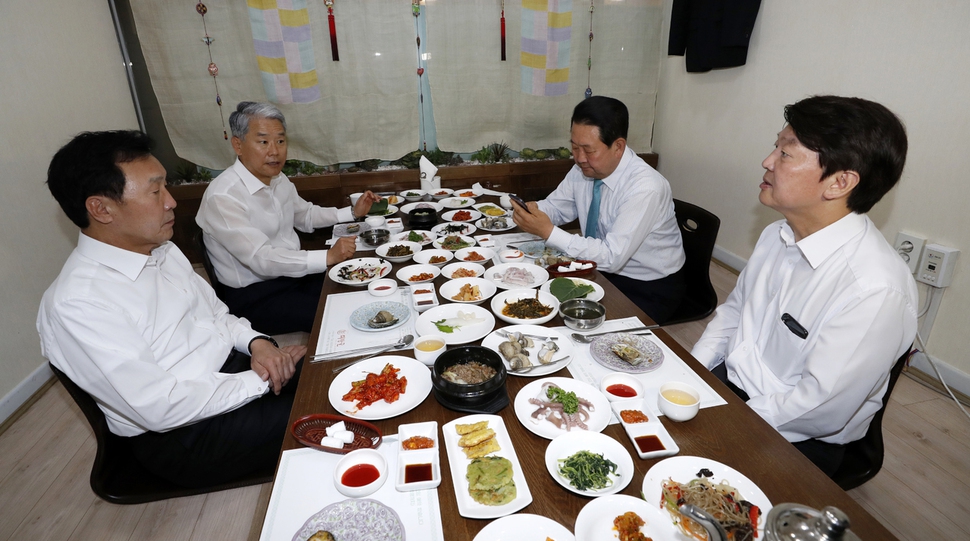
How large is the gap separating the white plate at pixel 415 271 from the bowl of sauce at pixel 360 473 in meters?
1.07

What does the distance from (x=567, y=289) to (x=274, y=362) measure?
3.88 feet

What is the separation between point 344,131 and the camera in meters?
4.67

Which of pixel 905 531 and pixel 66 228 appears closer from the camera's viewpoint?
pixel 905 531

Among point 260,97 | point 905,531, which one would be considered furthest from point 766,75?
point 260,97

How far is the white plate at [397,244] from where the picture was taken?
7.70ft

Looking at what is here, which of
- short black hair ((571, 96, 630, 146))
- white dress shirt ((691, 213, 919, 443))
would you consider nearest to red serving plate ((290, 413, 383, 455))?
white dress shirt ((691, 213, 919, 443))

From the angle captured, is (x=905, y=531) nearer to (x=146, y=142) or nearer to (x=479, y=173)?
(x=146, y=142)

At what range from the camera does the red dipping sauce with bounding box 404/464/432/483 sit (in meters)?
1.03

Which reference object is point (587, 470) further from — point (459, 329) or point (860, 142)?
point (860, 142)

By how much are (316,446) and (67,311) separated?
0.91 m

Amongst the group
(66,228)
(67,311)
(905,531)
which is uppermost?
(67,311)

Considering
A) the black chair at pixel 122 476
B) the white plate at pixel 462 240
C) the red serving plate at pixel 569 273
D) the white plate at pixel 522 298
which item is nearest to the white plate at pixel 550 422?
the white plate at pixel 522 298

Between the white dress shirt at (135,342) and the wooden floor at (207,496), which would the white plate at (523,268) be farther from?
the wooden floor at (207,496)

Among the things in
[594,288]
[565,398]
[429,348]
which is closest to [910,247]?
[594,288]
